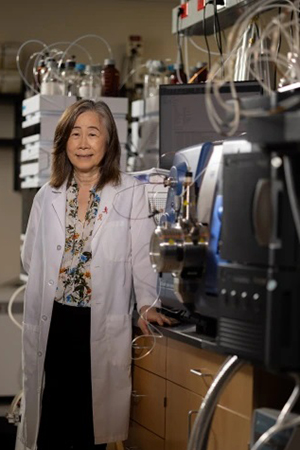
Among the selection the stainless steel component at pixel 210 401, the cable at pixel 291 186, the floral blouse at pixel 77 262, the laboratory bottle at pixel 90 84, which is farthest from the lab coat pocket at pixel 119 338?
the laboratory bottle at pixel 90 84

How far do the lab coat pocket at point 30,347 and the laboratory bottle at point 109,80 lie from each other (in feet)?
6.03

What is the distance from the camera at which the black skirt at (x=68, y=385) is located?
2980mm

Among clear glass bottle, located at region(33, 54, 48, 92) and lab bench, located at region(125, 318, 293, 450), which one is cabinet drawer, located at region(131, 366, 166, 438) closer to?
lab bench, located at region(125, 318, 293, 450)

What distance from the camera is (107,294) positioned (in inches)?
117

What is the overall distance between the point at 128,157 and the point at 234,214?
3.18 m

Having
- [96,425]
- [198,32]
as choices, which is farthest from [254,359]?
[198,32]

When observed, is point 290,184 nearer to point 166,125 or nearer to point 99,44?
point 166,125

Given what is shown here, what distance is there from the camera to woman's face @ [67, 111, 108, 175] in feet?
9.91

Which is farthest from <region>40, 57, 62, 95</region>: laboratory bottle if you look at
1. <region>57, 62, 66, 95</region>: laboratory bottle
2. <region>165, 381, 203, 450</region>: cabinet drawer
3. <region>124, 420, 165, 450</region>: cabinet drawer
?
<region>165, 381, 203, 450</region>: cabinet drawer

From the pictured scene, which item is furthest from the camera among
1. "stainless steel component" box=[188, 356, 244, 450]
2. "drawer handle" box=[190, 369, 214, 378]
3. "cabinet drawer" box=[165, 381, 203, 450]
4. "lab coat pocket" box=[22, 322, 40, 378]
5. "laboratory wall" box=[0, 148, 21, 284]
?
"laboratory wall" box=[0, 148, 21, 284]

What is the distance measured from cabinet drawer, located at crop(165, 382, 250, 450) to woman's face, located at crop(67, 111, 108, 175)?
31.0 inches

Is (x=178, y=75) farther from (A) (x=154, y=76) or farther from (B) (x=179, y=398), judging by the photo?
(B) (x=179, y=398)

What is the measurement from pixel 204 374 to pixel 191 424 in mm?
195

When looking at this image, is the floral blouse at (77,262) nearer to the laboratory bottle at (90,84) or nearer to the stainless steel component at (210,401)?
the stainless steel component at (210,401)
